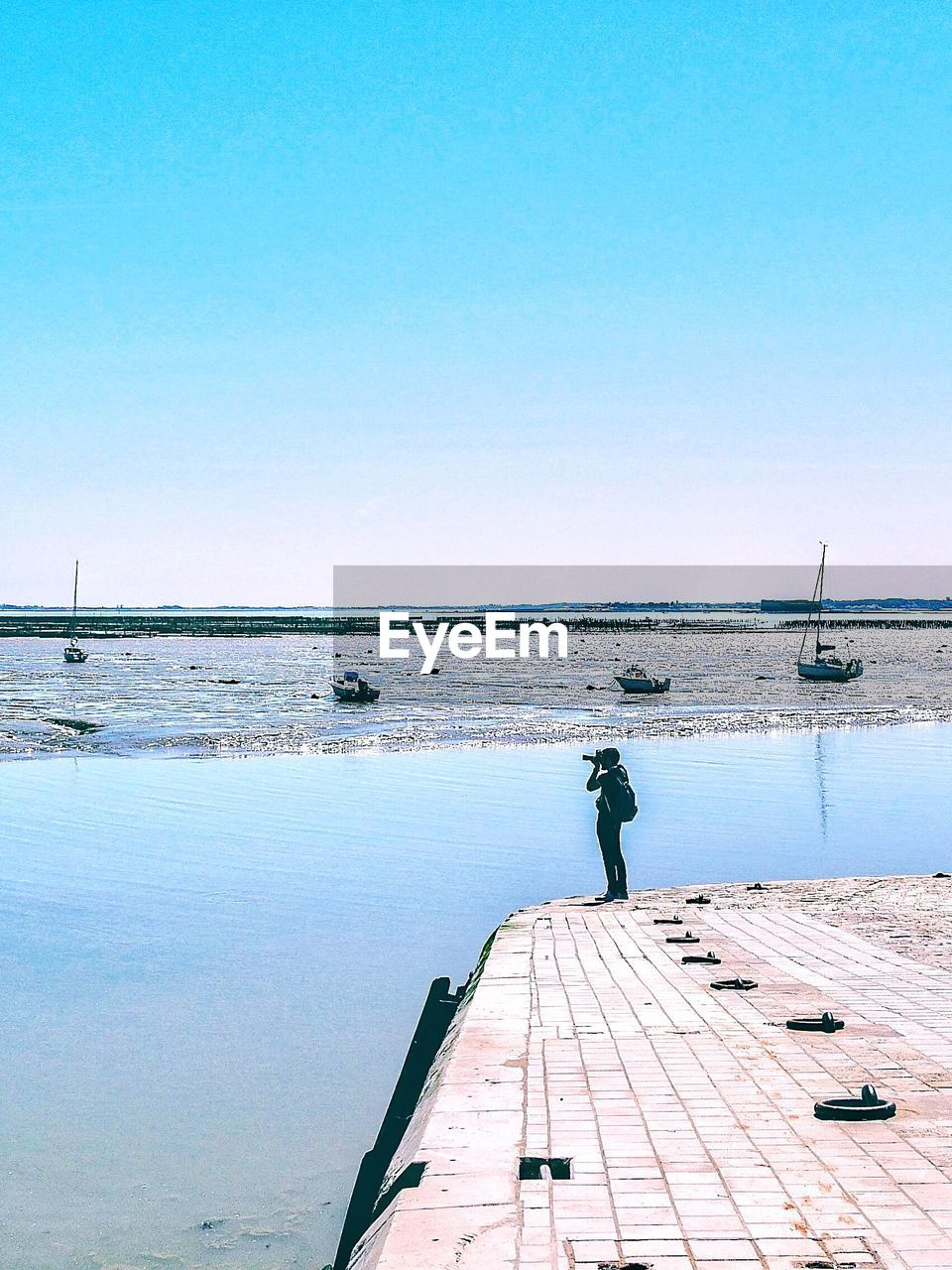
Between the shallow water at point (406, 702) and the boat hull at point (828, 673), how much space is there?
0.97 metres

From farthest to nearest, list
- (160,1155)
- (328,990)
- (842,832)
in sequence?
(842,832), (328,990), (160,1155)

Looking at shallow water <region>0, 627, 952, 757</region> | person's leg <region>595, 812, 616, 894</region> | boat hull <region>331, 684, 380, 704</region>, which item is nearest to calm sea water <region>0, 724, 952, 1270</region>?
person's leg <region>595, 812, 616, 894</region>

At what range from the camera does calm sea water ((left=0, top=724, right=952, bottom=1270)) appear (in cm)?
753

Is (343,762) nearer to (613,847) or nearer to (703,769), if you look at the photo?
(703,769)

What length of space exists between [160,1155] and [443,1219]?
3643 millimetres

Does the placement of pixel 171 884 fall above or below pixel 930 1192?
below

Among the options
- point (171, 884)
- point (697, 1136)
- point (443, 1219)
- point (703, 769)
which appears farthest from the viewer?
point (703, 769)

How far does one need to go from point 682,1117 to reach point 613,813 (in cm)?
783

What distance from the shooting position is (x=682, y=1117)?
6.09 metres

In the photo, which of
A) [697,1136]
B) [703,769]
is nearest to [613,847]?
[697,1136]

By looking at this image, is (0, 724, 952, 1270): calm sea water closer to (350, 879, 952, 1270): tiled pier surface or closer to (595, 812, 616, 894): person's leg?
(350, 879, 952, 1270): tiled pier surface

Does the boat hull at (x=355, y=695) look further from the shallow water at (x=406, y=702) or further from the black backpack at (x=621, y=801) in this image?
the black backpack at (x=621, y=801)

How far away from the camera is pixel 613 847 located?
1384 cm

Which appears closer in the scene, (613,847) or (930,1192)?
(930,1192)
